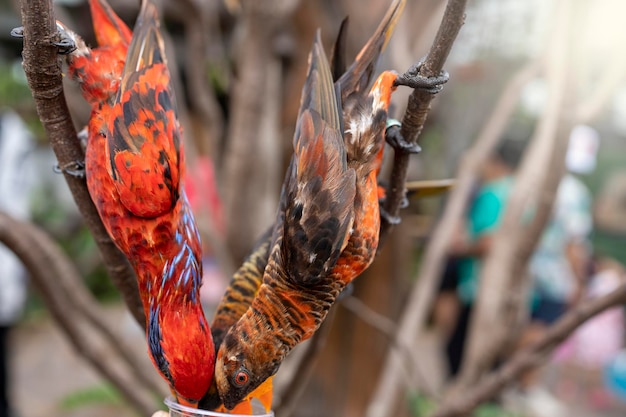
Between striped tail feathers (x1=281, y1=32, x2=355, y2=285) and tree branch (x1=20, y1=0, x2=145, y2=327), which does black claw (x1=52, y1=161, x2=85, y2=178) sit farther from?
striped tail feathers (x1=281, y1=32, x2=355, y2=285)

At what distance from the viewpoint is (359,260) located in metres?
0.88

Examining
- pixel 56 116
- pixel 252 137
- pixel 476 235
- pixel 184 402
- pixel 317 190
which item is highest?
pixel 56 116

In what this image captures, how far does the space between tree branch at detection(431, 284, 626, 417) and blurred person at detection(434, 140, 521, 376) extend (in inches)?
60.4

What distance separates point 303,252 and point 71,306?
87cm

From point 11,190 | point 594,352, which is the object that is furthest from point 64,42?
point 594,352

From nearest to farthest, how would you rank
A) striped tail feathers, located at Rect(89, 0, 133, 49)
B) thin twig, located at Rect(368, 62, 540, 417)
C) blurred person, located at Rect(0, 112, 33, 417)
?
striped tail feathers, located at Rect(89, 0, 133, 49) → thin twig, located at Rect(368, 62, 540, 417) → blurred person, located at Rect(0, 112, 33, 417)

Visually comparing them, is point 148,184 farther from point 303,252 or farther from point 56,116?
point 303,252

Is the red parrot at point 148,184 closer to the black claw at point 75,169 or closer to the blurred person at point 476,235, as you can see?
the black claw at point 75,169

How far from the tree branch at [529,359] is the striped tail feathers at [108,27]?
40.3 inches

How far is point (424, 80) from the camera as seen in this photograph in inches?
31.5

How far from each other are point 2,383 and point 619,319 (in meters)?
3.68

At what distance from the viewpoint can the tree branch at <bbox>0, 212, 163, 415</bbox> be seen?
4.05ft

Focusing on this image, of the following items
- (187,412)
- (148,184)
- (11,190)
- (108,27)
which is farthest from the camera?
(11,190)

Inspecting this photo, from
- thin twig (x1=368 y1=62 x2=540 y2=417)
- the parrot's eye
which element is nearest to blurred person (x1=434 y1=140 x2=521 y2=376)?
thin twig (x1=368 y1=62 x2=540 y2=417)
